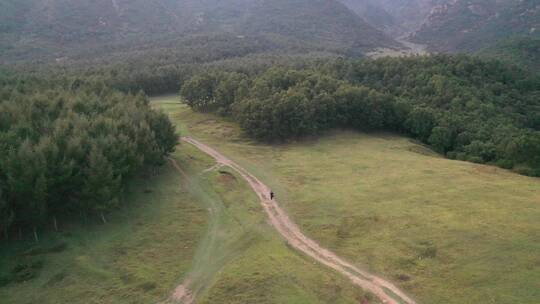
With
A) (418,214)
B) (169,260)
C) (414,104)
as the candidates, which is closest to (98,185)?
(169,260)

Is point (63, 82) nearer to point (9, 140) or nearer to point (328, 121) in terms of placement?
point (9, 140)

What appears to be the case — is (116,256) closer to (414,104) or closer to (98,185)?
(98,185)

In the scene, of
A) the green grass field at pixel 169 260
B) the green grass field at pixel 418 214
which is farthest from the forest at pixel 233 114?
the green grass field at pixel 418 214

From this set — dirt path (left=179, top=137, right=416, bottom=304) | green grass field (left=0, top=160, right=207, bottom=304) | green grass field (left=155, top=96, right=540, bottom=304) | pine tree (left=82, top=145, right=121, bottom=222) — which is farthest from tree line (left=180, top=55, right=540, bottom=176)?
pine tree (left=82, top=145, right=121, bottom=222)

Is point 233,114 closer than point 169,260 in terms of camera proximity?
No

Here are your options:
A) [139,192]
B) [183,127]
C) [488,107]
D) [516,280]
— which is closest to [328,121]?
[183,127]

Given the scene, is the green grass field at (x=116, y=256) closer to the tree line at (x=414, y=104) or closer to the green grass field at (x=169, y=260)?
the green grass field at (x=169, y=260)

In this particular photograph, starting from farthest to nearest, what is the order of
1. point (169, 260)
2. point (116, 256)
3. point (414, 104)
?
point (414, 104) → point (116, 256) → point (169, 260)

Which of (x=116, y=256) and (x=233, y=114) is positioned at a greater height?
(x=233, y=114)
